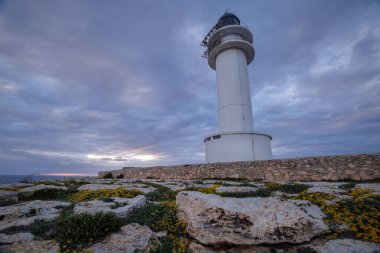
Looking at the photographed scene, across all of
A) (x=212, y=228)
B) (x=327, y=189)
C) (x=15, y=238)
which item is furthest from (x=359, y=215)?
(x=15, y=238)

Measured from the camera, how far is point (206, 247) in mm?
4082

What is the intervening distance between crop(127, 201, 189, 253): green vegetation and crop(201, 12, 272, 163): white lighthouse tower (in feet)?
49.3

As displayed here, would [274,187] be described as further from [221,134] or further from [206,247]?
[221,134]

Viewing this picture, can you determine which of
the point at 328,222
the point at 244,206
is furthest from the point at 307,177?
the point at 244,206

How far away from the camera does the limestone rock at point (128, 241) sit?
3732 mm

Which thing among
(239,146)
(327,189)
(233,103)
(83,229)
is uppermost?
(233,103)

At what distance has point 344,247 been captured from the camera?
11.7ft

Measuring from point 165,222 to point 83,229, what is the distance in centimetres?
179

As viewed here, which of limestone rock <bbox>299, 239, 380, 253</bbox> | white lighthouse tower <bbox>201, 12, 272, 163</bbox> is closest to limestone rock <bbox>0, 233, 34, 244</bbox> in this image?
limestone rock <bbox>299, 239, 380, 253</bbox>

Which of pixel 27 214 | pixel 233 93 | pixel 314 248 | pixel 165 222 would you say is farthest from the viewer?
pixel 233 93

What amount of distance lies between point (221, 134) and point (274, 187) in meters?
12.2

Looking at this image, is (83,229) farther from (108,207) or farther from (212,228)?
(212,228)

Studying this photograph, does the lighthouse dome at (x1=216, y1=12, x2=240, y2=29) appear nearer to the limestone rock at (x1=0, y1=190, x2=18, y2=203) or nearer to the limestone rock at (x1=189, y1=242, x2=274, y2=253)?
the limestone rock at (x1=0, y1=190, x2=18, y2=203)

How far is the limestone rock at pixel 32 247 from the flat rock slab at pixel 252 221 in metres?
2.67
